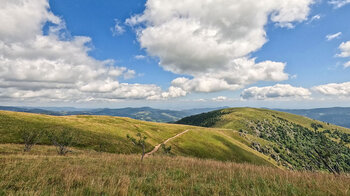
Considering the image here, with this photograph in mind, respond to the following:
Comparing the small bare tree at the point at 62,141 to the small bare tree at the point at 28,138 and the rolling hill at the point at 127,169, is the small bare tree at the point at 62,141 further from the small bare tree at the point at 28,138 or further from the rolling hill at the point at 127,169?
the small bare tree at the point at 28,138

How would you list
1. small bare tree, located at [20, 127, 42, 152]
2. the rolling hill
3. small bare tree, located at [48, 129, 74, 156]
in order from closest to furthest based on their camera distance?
the rolling hill
small bare tree, located at [48, 129, 74, 156]
small bare tree, located at [20, 127, 42, 152]

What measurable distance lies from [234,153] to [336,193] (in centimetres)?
9317

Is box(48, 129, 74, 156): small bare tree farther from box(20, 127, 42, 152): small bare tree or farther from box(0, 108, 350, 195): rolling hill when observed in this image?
box(20, 127, 42, 152): small bare tree

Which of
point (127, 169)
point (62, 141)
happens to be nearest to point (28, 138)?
point (62, 141)

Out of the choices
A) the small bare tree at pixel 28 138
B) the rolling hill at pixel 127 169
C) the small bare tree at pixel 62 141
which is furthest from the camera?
the small bare tree at pixel 28 138

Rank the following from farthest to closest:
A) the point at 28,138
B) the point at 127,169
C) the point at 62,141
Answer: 1. the point at 62,141
2. the point at 28,138
3. the point at 127,169

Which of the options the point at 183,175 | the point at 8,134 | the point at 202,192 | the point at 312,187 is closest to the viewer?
the point at 202,192

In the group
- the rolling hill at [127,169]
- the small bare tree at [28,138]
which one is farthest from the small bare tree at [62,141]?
the small bare tree at [28,138]

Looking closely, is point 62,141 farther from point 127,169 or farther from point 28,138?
point 127,169

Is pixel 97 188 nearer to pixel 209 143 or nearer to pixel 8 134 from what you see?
pixel 8 134

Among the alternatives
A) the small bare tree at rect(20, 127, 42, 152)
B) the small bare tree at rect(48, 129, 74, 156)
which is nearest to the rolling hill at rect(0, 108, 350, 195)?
the small bare tree at rect(20, 127, 42, 152)

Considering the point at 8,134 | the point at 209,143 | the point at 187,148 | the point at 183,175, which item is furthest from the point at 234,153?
the point at 8,134

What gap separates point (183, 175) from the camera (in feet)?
29.5

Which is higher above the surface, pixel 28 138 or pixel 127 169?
pixel 127 169
